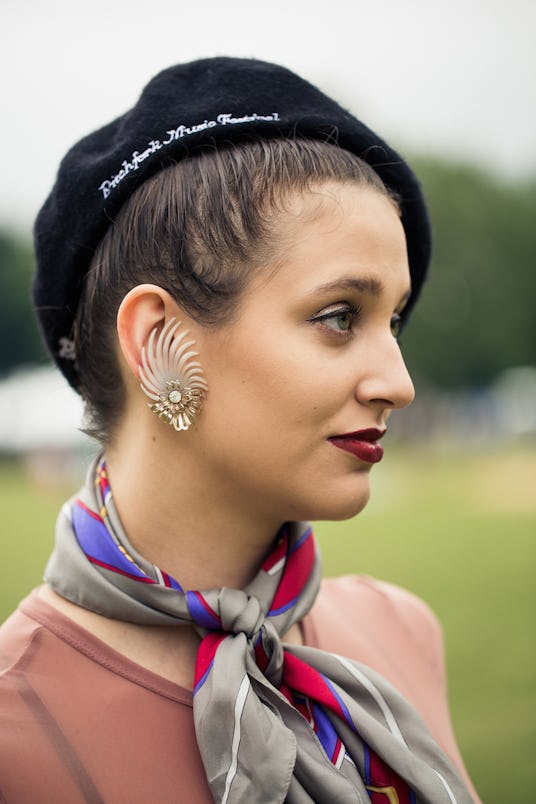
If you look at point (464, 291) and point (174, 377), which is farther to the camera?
point (464, 291)

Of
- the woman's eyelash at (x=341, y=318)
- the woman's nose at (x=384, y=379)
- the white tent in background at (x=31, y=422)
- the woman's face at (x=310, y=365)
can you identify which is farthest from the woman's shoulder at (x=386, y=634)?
the white tent in background at (x=31, y=422)

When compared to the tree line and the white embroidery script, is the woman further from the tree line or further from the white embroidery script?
the tree line

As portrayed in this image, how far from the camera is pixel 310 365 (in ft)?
6.28

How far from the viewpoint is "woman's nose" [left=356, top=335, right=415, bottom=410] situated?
1963mm

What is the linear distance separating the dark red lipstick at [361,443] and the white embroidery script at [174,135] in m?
0.75

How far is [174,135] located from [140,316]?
0.42 meters

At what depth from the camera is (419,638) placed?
261 centimetres

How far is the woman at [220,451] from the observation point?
185 centimetres

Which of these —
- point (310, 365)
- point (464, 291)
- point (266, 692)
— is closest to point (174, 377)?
point (310, 365)

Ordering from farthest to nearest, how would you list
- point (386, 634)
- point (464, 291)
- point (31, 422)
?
1. point (464, 291)
2. point (31, 422)
3. point (386, 634)

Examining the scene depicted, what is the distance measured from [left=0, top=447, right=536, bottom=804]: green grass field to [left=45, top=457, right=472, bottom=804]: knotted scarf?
3422 millimetres

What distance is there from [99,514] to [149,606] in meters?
0.27

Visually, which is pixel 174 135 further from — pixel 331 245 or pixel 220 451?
pixel 220 451

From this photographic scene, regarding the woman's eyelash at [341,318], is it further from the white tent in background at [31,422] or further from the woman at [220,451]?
the white tent in background at [31,422]
